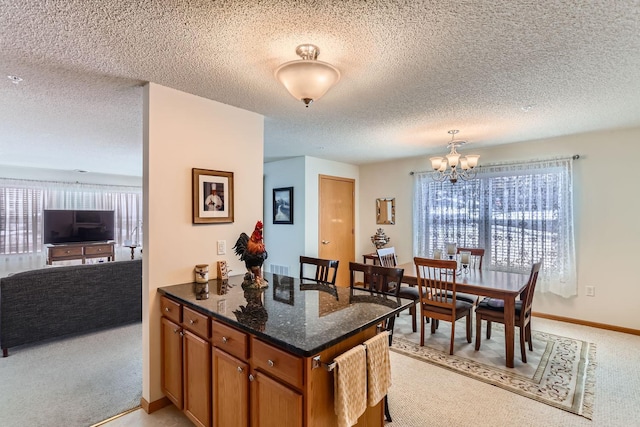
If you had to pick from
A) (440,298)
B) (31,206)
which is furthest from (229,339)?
(31,206)

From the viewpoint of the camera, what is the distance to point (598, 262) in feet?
12.4

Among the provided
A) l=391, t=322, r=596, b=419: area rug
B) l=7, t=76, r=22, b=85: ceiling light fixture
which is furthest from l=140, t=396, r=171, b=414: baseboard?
l=7, t=76, r=22, b=85: ceiling light fixture

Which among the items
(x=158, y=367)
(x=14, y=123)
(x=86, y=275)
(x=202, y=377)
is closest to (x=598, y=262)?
(x=202, y=377)

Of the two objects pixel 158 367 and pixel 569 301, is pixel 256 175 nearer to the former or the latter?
pixel 158 367

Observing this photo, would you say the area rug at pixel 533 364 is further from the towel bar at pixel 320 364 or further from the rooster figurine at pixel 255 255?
the towel bar at pixel 320 364

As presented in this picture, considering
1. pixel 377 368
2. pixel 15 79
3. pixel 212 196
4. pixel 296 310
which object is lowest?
pixel 377 368

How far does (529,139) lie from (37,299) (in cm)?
615

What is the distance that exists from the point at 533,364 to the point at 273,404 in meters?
2.71

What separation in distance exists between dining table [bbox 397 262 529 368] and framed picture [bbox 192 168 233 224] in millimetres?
2103

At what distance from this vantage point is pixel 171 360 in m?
2.17

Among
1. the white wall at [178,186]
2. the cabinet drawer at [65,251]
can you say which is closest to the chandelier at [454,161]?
the white wall at [178,186]

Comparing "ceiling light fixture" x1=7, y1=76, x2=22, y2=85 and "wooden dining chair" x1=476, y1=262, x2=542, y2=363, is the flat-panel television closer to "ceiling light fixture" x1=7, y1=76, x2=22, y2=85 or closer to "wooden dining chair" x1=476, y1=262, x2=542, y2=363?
"ceiling light fixture" x1=7, y1=76, x2=22, y2=85

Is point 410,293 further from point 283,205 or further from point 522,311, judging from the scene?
point 283,205

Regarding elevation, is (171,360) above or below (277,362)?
below
